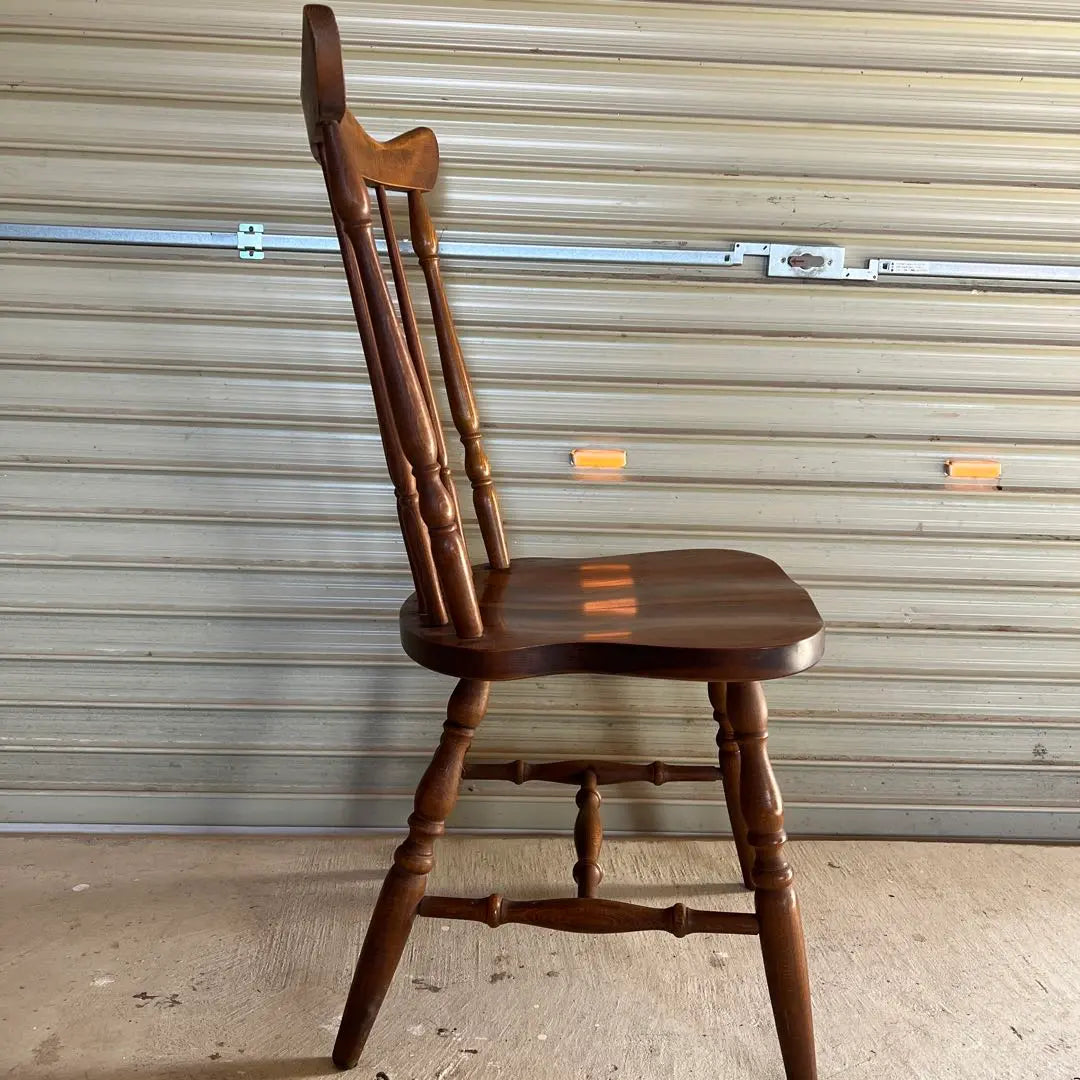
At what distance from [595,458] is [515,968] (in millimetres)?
850

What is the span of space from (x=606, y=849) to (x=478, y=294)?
103cm

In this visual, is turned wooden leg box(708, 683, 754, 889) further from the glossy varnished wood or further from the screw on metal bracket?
the screw on metal bracket

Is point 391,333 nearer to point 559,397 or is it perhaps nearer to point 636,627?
point 636,627

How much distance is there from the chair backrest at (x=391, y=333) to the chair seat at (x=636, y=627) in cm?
5

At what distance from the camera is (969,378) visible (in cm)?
183

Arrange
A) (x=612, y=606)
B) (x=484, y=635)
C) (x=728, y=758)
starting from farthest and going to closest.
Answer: (x=728, y=758)
(x=612, y=606)
(x=484, y=635)

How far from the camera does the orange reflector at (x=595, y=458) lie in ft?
6.02

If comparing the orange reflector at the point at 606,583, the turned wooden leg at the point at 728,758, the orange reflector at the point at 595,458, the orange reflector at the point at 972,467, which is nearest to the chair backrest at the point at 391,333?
the orange reflector at the point at 606,583

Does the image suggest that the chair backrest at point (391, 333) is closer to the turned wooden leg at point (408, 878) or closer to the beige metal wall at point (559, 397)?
the turned wooden leg at point (408, 878)

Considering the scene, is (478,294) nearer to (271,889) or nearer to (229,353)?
(229,353)

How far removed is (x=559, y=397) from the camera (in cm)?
182

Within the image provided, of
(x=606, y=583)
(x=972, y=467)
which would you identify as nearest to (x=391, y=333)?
(x=606, y=583)

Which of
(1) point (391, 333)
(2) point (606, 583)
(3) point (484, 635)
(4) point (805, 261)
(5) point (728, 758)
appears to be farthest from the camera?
(4) point (805, 261)

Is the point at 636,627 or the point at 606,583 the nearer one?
the point at 636,627
